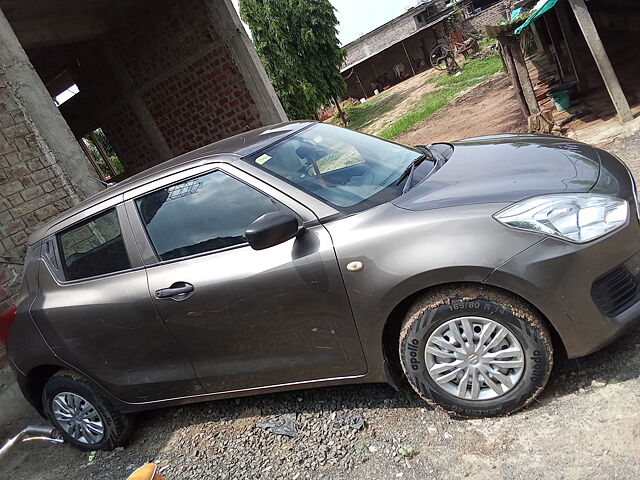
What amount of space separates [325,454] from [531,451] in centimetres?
111

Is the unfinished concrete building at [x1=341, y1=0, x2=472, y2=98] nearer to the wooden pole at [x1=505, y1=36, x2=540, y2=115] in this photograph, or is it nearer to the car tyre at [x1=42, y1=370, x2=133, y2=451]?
the wooden pole at [x1=505, y1=36, x2=540, y2=115]

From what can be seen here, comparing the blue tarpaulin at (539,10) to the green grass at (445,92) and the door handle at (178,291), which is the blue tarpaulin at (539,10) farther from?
the green grass at (445,92)

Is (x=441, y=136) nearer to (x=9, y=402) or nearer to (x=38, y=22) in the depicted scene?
(x=38, y=22)

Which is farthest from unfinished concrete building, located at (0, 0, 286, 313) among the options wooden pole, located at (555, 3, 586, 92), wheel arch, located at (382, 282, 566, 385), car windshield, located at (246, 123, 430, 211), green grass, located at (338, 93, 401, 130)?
green grass, located at (338, 93, 401, 130)

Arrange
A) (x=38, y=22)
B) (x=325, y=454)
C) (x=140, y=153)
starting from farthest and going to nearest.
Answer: (x=140, y=153) → (x=38, y=22) → (x=325, y=454)

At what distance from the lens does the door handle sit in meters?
2.98

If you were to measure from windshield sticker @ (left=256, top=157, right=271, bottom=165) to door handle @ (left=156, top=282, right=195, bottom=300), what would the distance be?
830 millimetres

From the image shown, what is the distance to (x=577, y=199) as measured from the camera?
96.3 inches

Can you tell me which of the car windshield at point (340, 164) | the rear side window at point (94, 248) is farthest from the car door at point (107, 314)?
the car windshield at point (340, 164)

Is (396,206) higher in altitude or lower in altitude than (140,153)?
lower

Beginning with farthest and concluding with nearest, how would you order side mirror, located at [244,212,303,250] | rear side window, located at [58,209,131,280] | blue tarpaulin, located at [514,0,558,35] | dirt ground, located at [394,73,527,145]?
dirt ground, located at [394,73,527,145] → blue tarpaulin, located at [514,0,558,35] → rear side window, located at [58,209,131,280] → side mirror, located at [244,212,303,250]

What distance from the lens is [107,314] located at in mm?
3303

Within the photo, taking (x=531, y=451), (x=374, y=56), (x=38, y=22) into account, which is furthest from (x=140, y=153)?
(x=374, y=56)

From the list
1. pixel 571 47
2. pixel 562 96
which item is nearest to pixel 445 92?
pixel 571 47
